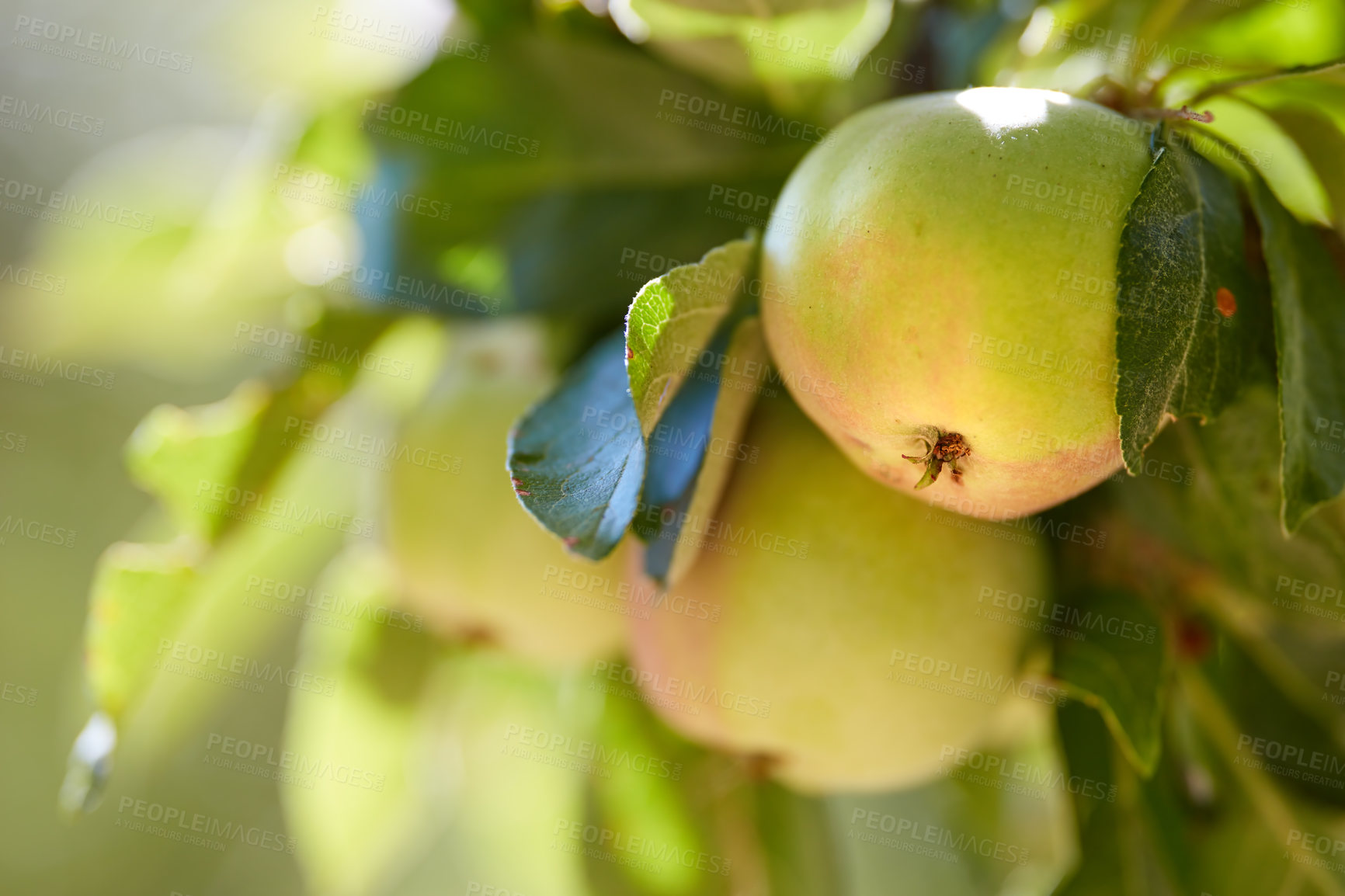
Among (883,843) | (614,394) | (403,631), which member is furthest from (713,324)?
(883,843)

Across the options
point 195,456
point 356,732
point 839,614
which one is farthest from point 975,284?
point 356,732

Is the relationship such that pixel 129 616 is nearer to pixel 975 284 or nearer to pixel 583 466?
pixel 583 466

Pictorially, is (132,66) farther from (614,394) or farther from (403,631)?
(614,394)

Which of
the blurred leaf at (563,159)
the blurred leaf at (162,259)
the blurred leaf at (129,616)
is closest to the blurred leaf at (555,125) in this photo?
the blurred leaf at (563,159)

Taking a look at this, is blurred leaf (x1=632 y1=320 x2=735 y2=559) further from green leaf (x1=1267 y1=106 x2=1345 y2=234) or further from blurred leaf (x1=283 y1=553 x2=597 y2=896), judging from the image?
blurred leaf (x1=283 y1=553 x2=597 y2=896)

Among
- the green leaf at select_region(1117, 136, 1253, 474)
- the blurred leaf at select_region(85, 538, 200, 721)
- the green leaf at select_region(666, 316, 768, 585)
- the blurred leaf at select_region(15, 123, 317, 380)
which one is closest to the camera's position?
the green leaf at select_region(1117, 136, 1253, 474)

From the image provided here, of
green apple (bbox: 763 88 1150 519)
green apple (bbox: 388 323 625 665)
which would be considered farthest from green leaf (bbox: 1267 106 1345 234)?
green apple (bbox: 388 323 625 665)
